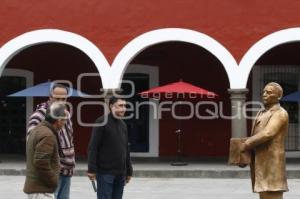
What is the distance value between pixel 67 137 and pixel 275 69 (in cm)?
1076

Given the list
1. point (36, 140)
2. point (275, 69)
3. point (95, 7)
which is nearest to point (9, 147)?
point (95, 7)

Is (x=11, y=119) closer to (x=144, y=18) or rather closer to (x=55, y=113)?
(x=144, y=18)

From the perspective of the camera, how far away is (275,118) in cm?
638

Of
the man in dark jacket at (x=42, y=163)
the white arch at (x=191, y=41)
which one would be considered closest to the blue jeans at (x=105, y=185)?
the man in dark jacket at (x=42, y=163)

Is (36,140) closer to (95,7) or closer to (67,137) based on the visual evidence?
(67,137)

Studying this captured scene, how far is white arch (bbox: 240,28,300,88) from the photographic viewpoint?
14.6 meters

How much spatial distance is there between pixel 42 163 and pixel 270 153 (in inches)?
82.4

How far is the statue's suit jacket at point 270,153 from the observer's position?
20.7 ft

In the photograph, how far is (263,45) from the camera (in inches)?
578

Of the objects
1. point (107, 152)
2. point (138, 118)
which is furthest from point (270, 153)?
point (138, 118)

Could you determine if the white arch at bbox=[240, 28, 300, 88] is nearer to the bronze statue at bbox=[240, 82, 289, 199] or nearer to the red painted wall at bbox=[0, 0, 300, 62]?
the red painted wall at bbox=[0, 0, 300, 62]

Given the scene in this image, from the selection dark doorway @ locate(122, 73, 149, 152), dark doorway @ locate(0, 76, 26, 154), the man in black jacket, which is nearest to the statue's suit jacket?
the man in black jacket

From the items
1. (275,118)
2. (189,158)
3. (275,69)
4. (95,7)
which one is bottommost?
(189,158)

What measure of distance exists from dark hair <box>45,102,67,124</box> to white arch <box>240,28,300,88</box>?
8936 millimetres
